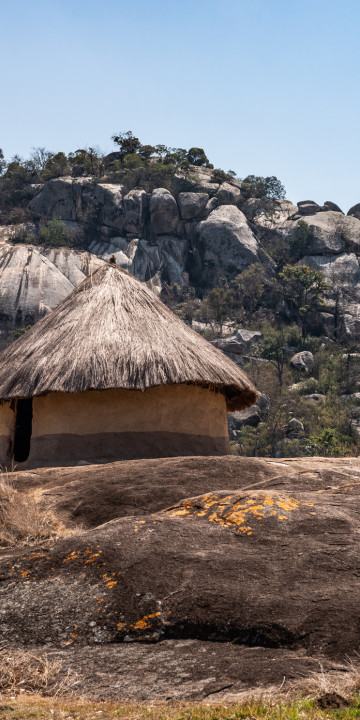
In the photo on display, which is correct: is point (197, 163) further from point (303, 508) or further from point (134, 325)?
point (303, 508)

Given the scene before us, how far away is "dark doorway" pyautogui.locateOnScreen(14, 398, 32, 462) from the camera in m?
9.82

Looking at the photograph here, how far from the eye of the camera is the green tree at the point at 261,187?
5850 centimetres

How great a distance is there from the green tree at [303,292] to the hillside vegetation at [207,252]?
0.10 m

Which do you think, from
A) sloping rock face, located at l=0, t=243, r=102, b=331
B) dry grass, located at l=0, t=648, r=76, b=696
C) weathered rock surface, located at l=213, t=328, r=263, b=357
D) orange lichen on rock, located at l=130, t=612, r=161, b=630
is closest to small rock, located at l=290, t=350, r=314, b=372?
weathered rock surface, located at l=213, t=328, r=263, b=357

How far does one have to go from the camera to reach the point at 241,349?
43.5 m

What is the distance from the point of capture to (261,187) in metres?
59.2

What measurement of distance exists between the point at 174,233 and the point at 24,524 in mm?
49363

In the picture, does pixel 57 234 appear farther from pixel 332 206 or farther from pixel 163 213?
pixel 332 206

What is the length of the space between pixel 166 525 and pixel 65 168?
56133 millimetres

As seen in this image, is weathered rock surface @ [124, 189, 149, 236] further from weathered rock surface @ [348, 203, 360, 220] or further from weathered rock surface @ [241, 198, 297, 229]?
weathered rock surface @ [348, 203, 360, 220]

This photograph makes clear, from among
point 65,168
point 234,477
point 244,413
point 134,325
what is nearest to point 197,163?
point 65,168

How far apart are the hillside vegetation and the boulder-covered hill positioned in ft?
0.27

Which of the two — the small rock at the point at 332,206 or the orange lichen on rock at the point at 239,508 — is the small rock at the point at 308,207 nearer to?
the small rock at the point at 332,206

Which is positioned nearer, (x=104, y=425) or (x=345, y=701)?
(x=345, y=701)
